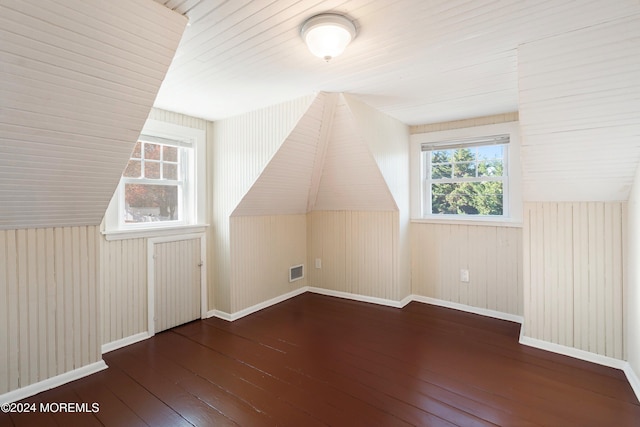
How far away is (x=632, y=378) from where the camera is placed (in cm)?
220

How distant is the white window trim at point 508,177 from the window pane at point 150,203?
275 cm

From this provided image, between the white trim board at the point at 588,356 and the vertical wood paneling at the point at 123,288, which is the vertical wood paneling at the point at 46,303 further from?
the white trim board at the point at 588,356

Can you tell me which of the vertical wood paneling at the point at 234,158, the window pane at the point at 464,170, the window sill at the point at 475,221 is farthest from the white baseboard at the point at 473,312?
the window pane at the point at 464,170

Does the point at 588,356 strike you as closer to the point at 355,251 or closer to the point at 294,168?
the point at 355,251

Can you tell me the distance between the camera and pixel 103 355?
2.64m

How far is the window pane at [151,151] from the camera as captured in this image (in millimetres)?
3027

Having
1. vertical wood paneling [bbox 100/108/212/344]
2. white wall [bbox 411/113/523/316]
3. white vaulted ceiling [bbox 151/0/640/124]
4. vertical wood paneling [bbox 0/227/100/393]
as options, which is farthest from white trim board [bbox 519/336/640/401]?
vertical wood paneling [bbox 0/227/100/393]

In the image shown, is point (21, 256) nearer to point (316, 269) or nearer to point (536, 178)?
point (316, 269)

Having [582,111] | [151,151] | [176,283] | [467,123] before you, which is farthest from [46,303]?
[467,123]

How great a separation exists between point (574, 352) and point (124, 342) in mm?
3764

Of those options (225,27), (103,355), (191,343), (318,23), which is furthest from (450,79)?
(103,355)

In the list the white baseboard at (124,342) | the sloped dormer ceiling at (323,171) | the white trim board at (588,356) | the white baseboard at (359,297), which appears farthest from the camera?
the white baseboard at (359,297)

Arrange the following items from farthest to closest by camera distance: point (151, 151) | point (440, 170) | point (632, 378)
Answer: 1. point (440, 170)
2. point (151, 151)
3. point (632, 378)

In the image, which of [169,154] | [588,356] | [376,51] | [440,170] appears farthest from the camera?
[440,170]
